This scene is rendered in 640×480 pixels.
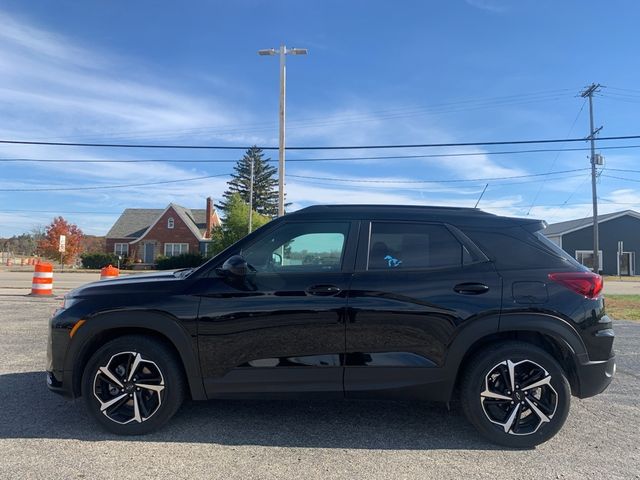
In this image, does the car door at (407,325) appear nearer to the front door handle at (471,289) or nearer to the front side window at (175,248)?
the front door handle at (471,289)

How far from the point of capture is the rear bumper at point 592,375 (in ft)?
12.0

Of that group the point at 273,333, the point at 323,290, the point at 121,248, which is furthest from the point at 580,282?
the point at 121,248

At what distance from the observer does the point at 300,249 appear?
3.98 metres

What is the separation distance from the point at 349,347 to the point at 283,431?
3.06 feet

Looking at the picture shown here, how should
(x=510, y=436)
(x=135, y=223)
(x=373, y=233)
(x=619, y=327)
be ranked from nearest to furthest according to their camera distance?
(x=510, y=436) < (x=373, y=233) < (x=619, y=327) < (x=135, y=223)

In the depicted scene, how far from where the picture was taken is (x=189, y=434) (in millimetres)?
3783

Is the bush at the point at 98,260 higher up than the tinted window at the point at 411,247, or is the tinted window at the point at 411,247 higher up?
the tinted window at the point at 411,247

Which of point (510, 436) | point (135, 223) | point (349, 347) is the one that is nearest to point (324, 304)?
point (349, 347)

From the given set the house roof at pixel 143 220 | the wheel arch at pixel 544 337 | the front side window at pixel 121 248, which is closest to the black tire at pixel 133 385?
the wheel arch at pixel 544 337

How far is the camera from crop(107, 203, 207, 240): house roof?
5125 centimetres

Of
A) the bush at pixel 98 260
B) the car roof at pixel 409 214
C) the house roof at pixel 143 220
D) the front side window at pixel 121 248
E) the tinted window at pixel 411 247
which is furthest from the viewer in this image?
the house roof at pixel 143 220

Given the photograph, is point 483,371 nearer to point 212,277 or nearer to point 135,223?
point 212,277

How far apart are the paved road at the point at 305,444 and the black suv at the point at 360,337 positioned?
261 mm

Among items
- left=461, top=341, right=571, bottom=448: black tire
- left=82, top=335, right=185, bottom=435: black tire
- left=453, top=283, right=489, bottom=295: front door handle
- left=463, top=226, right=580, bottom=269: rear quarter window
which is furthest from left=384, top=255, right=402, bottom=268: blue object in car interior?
left=82, top=335, right=185, bottom=435: black tire
